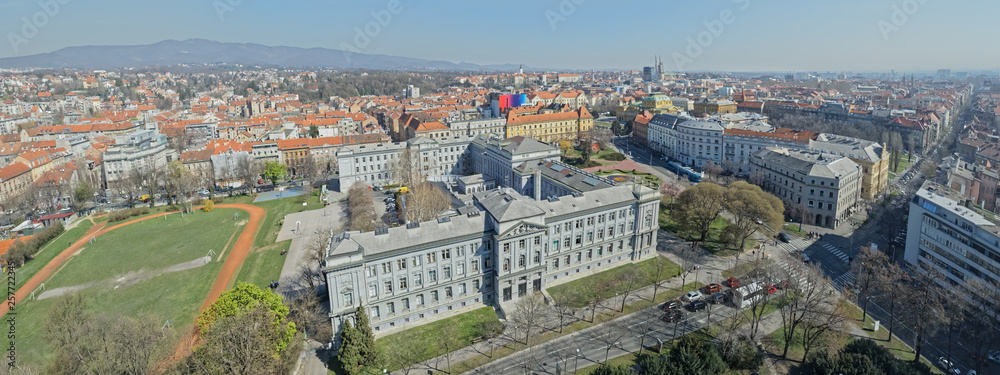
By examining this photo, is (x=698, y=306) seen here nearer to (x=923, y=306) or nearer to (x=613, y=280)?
(x=613, y=280)

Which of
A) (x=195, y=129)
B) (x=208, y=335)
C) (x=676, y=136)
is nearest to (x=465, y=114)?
(x=676, y=136)

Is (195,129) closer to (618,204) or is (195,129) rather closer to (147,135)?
(147,135)

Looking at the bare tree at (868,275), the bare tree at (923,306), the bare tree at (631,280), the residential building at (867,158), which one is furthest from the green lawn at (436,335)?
the residential building at (867,158)

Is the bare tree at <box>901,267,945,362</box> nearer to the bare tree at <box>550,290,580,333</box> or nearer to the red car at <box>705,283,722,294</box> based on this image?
the red car at <box>705,283,722,294</box>

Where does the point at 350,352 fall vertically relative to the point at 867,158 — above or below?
below

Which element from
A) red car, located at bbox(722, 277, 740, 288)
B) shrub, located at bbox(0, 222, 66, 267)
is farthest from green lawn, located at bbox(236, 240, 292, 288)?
red car, located at bbox(722, 277, 740, 288)

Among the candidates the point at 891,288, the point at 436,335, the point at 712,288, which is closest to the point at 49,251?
the point at 436,335
